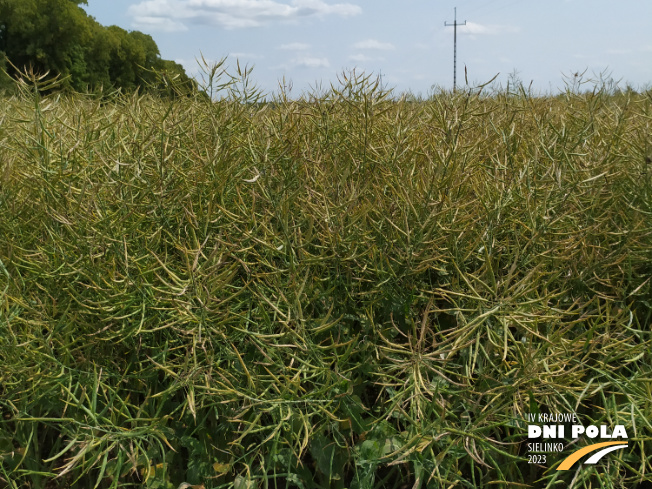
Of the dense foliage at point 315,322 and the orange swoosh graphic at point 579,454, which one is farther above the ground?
the dense foliage at point 315,322

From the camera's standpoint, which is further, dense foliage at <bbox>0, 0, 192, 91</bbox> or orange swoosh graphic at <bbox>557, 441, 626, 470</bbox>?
dense foliage at <bbox>0, 0, 192, 91</bbox>

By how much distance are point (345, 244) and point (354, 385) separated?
0.38 meters

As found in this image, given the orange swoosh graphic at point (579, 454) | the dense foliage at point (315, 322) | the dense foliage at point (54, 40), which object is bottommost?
the orange swoosh graphic at point (579, 454)

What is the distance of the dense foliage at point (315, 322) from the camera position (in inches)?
55.9

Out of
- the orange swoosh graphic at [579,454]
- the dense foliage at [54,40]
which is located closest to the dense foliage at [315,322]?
the orange swoosh graphic at [579,454]

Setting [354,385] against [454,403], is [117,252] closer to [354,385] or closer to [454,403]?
[354,385]

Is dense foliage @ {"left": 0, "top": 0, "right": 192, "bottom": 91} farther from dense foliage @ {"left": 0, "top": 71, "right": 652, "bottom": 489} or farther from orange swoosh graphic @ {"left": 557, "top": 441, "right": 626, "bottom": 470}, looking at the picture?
orange swoosh graphic @ {"left": 557, "top": 441, "right": 626, "bottom": 470}

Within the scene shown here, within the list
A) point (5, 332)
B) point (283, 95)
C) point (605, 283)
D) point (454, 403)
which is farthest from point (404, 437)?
point (283, 95)

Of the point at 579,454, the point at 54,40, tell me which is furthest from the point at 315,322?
the point at 54,40

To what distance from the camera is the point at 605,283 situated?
1785 mm

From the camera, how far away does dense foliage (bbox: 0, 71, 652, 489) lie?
142cm

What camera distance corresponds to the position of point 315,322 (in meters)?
1.58

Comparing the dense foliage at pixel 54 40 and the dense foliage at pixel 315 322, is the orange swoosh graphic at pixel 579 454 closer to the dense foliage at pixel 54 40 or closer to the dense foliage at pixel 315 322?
the dense foliage at pixel 315 322

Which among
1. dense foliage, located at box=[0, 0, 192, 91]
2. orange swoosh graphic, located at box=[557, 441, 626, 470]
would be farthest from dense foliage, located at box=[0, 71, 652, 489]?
dense foliage, located at box=[0, 0, 192, 91]
